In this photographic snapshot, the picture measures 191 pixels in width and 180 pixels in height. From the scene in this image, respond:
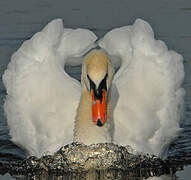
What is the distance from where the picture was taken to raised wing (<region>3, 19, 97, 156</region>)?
10844 mm

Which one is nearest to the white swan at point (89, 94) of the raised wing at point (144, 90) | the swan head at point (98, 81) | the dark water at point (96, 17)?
the raised wing at point (144, 90)

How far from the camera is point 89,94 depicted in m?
10.0

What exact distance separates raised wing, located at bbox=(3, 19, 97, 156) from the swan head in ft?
3.28

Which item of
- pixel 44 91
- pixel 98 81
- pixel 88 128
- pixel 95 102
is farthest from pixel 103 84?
pixel 44 91

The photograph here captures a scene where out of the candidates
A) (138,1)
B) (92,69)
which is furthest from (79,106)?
(138,1)

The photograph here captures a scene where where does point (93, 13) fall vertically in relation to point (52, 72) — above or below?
above

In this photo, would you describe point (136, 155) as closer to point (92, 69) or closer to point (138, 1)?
point (92, 69)

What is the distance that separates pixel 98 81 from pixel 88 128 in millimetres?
852

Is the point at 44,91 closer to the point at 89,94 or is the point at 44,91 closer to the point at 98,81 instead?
the point at 89,94

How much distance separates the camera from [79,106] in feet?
33.7

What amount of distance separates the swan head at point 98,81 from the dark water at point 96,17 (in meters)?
4.22

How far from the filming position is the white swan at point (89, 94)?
10.6 metres

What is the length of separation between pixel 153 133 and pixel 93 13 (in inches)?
254

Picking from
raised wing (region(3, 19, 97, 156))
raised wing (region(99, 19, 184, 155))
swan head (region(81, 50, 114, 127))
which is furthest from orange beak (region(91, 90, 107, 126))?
raised wing (region(3, 19, 97, 156))
